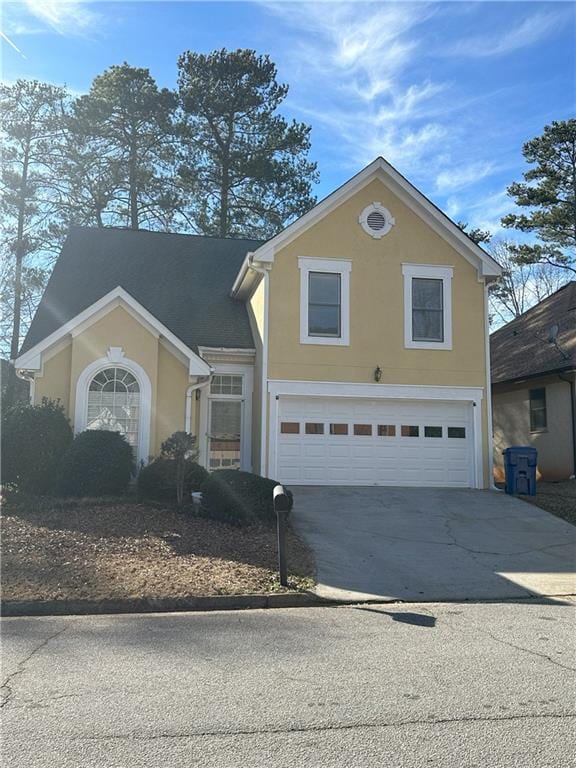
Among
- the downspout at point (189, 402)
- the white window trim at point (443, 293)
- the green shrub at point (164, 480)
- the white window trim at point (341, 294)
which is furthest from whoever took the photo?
the white window trim at point (443, 293)

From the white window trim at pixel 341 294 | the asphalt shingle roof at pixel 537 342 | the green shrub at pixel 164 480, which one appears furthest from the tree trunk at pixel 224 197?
the green shrub at pixel 164 480

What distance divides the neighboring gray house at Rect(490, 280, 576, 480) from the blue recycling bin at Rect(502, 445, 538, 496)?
364 cm

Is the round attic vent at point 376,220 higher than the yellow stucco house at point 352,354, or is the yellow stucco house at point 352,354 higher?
the round attic vent at point 376,220

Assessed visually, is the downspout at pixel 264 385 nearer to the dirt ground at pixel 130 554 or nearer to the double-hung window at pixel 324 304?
the double-hung window at pixel 324 304

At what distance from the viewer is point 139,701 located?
442 centimetres

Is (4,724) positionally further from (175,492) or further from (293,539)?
(175,492)

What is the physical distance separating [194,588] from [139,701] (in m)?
3.07

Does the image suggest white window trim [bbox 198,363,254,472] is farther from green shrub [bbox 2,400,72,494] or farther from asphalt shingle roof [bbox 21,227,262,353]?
green shrub [bbox 2,400,72,494]

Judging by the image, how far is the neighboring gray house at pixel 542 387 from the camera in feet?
58.9

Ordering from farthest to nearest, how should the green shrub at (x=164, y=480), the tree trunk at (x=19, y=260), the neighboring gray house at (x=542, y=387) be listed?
the tree trunk at (x=19, y=260) → the neighboring gray house at (x=542, y=387) → the green shrub at (x=164, y=480)

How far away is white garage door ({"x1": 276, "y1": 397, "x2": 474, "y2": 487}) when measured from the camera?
1478cm

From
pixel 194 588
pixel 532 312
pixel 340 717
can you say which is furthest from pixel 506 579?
pixel 532 312

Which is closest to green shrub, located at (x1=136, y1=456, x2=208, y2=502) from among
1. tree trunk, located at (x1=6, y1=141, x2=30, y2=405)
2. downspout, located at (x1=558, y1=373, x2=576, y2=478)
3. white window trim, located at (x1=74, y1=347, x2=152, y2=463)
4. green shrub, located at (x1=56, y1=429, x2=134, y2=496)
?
green shrub, located at (x1=56, y1=429, x2=134, y2=496)

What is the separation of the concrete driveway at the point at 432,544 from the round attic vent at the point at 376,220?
6104 millimetres
